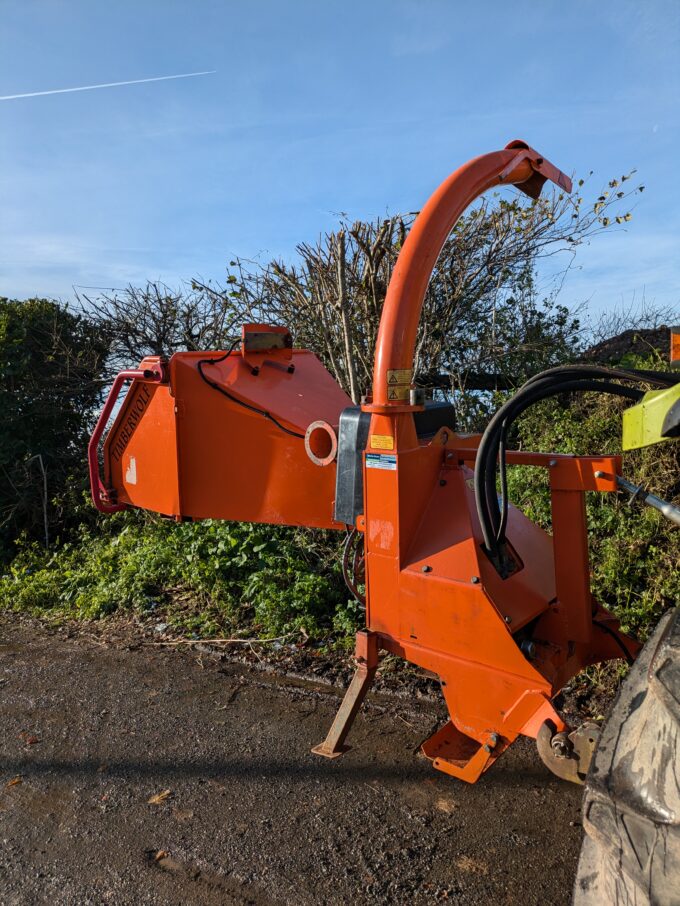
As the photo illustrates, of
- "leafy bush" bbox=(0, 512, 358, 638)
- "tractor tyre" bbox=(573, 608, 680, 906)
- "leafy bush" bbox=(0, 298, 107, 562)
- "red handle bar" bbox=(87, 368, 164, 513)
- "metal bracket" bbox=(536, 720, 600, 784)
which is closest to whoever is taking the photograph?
"tractor tyre" bbox=(573, 608, 680, 906)

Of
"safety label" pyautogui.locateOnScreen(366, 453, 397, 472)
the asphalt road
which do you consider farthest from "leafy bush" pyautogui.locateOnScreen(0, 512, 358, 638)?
"safety label" pyautogui.locateOnScreen(366, 453, 397, 472)

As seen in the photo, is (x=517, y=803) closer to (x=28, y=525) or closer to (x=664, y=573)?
(x=664, y=573)

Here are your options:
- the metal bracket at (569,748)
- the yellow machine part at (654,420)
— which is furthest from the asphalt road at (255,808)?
the yellow machine part at (654,420)

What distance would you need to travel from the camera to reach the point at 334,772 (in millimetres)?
3152

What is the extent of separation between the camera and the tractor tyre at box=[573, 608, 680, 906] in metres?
1.52

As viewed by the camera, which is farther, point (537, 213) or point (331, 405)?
point (537, 213)

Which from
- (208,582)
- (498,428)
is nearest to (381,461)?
(498,428)

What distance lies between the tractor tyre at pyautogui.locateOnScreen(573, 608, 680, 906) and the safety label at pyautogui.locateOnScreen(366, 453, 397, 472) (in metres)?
1.07

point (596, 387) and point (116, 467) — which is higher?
point (596, 387)

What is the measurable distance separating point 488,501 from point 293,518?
932 mm

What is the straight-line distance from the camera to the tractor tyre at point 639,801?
4.99ft

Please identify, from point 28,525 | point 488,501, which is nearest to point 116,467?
point 488,501

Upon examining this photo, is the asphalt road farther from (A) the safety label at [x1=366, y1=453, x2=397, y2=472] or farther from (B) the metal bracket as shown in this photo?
(A) the safety label at [x1=366, y1=453, x2=397, y2=472]

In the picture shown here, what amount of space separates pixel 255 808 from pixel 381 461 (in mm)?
1565
